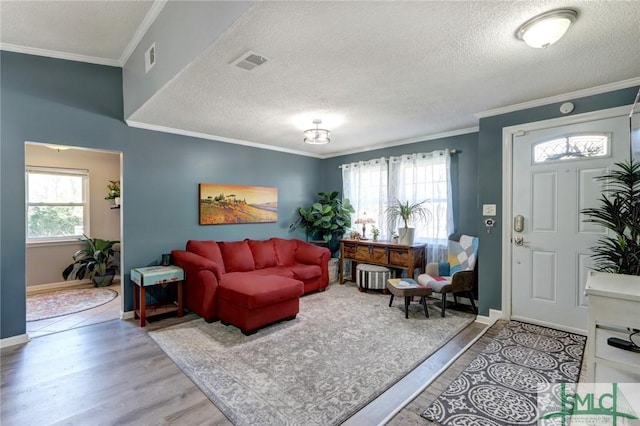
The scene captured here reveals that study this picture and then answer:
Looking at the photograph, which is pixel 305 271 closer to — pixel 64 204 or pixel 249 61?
pixel 249 61

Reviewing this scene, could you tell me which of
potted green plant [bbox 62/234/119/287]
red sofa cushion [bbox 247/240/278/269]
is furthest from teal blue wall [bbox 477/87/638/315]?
potted green plant [bbox 62/234/119/287]

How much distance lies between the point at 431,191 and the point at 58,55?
5030 mm

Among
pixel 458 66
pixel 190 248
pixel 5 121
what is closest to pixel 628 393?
pixel 458 66

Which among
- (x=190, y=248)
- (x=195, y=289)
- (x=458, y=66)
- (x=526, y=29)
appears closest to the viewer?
(x=526, y=29)

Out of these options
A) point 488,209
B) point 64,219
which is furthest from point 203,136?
point 488,209

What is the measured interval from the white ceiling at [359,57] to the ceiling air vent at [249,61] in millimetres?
59

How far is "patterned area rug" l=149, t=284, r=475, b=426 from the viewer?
198cm

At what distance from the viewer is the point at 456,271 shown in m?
3.96

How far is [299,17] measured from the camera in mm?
1666

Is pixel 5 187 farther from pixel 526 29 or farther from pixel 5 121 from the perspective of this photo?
pixel 526 29

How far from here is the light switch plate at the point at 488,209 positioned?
3426 millimetres

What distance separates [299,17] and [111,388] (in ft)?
9.51

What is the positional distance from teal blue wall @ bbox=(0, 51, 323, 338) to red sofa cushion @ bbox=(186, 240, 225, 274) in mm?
260

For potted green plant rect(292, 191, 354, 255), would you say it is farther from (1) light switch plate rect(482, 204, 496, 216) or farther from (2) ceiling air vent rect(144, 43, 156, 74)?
(2) ceiling air vent rect(144, 43, 156, 74)
